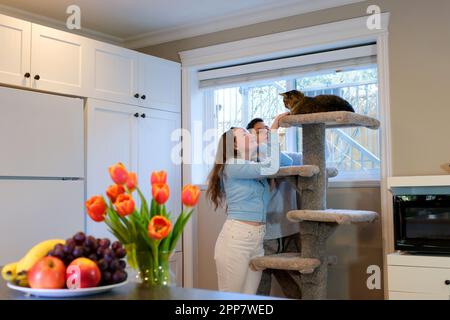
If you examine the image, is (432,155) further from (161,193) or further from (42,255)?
(42,255)

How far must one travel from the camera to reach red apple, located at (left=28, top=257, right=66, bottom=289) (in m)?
1.06

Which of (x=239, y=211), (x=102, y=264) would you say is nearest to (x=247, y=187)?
(x=239, y=211)

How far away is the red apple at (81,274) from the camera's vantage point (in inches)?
42.2

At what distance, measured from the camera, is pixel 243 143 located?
273 centimetres

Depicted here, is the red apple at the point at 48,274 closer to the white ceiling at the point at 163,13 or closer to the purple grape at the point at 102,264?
the purple grape at the point at 102,264

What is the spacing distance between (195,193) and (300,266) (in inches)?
56.8

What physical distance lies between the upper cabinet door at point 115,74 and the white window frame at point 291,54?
0.46 meters

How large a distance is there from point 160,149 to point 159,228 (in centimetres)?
250

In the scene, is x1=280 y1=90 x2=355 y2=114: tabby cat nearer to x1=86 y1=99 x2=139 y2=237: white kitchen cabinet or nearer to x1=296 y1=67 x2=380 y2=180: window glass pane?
x1=296 y1=67 x2=380 y2=180: window glass pane

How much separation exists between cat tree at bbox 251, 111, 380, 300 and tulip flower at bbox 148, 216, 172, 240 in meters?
1.44

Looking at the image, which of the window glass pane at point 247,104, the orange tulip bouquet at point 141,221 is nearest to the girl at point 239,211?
the window glass pane at point 247,104

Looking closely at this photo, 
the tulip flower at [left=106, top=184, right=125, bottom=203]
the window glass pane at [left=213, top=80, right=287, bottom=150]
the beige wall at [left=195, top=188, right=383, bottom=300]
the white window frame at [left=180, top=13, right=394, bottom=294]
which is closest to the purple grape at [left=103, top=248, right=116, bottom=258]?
the tulip flower at [left=106, top=184, right=125, bottom=203]


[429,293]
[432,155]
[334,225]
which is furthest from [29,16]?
[429,293]

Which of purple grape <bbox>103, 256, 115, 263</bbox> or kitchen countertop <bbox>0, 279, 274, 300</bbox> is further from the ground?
purple grape <bbox>103, 256, 115, 263</bbox>
